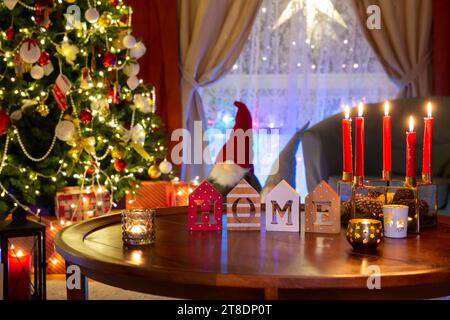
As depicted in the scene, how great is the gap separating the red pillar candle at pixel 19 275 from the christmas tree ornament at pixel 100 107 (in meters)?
1.73

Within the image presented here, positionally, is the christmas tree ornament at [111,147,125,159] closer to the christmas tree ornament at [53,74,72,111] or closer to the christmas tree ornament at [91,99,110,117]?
the christmas tree ornament at [91,99,110,117]

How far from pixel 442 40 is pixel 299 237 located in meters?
3.41

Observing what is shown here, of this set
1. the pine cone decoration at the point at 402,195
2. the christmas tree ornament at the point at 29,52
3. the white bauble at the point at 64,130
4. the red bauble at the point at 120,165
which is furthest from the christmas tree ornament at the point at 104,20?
the pine cone decoration at the point at 402,195

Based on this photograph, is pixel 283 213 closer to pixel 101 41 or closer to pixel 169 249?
pixel 169 249

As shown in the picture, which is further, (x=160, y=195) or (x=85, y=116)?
(x=160, y=195)

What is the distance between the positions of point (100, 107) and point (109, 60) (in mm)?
278

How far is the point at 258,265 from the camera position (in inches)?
59.5

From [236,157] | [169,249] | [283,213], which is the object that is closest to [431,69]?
[236,157]

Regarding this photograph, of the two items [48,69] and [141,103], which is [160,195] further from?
[48,69]

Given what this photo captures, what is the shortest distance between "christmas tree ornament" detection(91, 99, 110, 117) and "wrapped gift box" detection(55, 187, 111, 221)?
0.44 m

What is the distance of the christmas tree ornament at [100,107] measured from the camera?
→ 12.7 feet

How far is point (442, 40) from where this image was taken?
4.86m

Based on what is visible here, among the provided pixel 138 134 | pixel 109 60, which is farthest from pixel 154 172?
pixel 109 60

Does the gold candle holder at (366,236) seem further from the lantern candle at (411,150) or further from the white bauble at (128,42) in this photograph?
the white bauble at (128,42)
